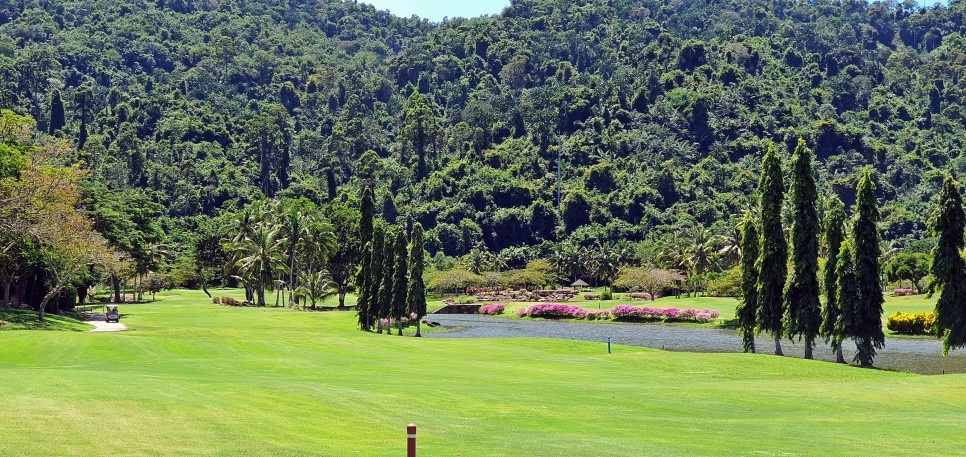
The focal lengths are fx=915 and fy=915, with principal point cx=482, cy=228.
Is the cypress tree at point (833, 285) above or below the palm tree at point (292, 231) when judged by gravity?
below

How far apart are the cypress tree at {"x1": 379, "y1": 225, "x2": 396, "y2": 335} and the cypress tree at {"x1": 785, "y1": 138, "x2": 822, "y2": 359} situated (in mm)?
34040

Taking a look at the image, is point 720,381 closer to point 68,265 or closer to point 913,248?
point 68,265

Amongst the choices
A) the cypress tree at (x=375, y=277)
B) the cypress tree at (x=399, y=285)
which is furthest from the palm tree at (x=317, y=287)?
the cypress tree at (x=399, y=285)

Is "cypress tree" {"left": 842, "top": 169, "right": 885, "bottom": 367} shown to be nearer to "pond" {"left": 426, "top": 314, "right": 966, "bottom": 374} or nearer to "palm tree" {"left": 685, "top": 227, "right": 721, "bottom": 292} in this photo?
"pond" {"left": 426, "top": 314, "right": 966, "bottom": 374}

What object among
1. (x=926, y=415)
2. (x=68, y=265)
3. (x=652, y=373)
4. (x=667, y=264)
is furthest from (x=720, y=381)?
(x=667, y=264)

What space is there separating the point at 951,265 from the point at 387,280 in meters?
43.4

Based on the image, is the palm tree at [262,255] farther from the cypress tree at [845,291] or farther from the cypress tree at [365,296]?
the cypress tree at [845,291]

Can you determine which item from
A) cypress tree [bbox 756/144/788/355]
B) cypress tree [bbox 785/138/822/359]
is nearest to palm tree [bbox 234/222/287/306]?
cypress tree [bbox 756/144/788/355]

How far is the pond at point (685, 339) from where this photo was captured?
2261 inches

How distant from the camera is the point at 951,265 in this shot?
50.0 meters

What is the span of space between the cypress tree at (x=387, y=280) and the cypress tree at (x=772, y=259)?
31438mm

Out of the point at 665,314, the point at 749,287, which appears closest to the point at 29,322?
the point at 749,287

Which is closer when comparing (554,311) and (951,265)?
(951,265)

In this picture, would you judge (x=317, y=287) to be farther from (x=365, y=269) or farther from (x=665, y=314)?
(x=665, y=314)
